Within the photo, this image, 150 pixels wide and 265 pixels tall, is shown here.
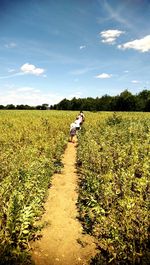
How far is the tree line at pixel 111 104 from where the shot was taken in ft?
275

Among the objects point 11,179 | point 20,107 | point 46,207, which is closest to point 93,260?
point 46,207

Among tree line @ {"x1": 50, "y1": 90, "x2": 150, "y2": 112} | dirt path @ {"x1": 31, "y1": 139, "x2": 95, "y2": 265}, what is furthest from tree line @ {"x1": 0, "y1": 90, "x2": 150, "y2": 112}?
dirt path @ {"x1": 31, "y1": 139, "x2": 95, "y2": 265}

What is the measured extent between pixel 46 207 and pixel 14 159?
2106 mm

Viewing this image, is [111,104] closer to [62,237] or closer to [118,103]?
[118,103]

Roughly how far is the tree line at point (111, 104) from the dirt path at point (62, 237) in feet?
254

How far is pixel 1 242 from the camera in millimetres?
5137

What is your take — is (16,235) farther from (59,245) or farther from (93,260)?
(93,260)

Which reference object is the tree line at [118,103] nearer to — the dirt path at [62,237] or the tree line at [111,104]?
the tree line at [111,104]

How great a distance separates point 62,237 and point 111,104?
84753mm

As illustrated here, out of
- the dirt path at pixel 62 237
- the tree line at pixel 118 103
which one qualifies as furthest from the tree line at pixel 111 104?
the dirt path at pixel 62 237

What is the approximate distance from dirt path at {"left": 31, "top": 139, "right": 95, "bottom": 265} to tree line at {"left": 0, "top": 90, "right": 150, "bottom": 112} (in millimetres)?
77273

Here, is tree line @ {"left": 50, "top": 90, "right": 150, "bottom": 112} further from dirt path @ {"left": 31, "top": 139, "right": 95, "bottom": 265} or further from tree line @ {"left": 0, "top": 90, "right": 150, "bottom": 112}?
dirt path @ {"left": 31, "top": 139, "right": 95, "bottom": 265}

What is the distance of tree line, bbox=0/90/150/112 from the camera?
275 feet

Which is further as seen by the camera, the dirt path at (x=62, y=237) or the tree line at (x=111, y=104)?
the tree line at (x=111, y=104)
